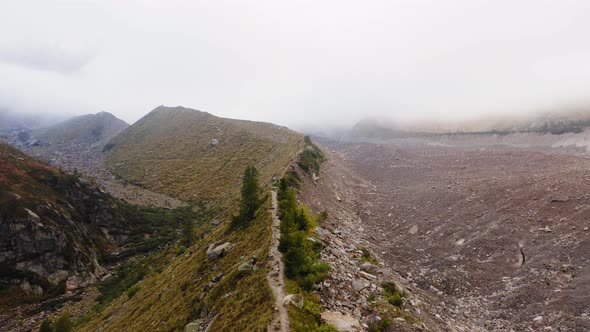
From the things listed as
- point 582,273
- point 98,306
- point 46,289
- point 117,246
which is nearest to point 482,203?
point 582,273

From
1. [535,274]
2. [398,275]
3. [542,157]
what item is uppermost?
[542,157]

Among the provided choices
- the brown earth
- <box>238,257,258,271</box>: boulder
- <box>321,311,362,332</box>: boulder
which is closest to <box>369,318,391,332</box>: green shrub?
<box>321,311,362,332</box>: boulder

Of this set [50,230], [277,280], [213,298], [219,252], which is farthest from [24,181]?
[277,280]

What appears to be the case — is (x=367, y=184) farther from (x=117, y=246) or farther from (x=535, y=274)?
(x=117, y=246)

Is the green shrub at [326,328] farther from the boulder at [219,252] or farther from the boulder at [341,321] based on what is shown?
the boulder at [219,252]

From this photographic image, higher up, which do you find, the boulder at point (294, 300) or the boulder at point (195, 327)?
the boulder at point (294, 300)

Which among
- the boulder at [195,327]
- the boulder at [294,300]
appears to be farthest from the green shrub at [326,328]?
the boulder at [195,327]

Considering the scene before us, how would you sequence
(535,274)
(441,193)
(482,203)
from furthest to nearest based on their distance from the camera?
(441,193), (482,203), (535,274)

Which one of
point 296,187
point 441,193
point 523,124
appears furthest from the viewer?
point 523,124
